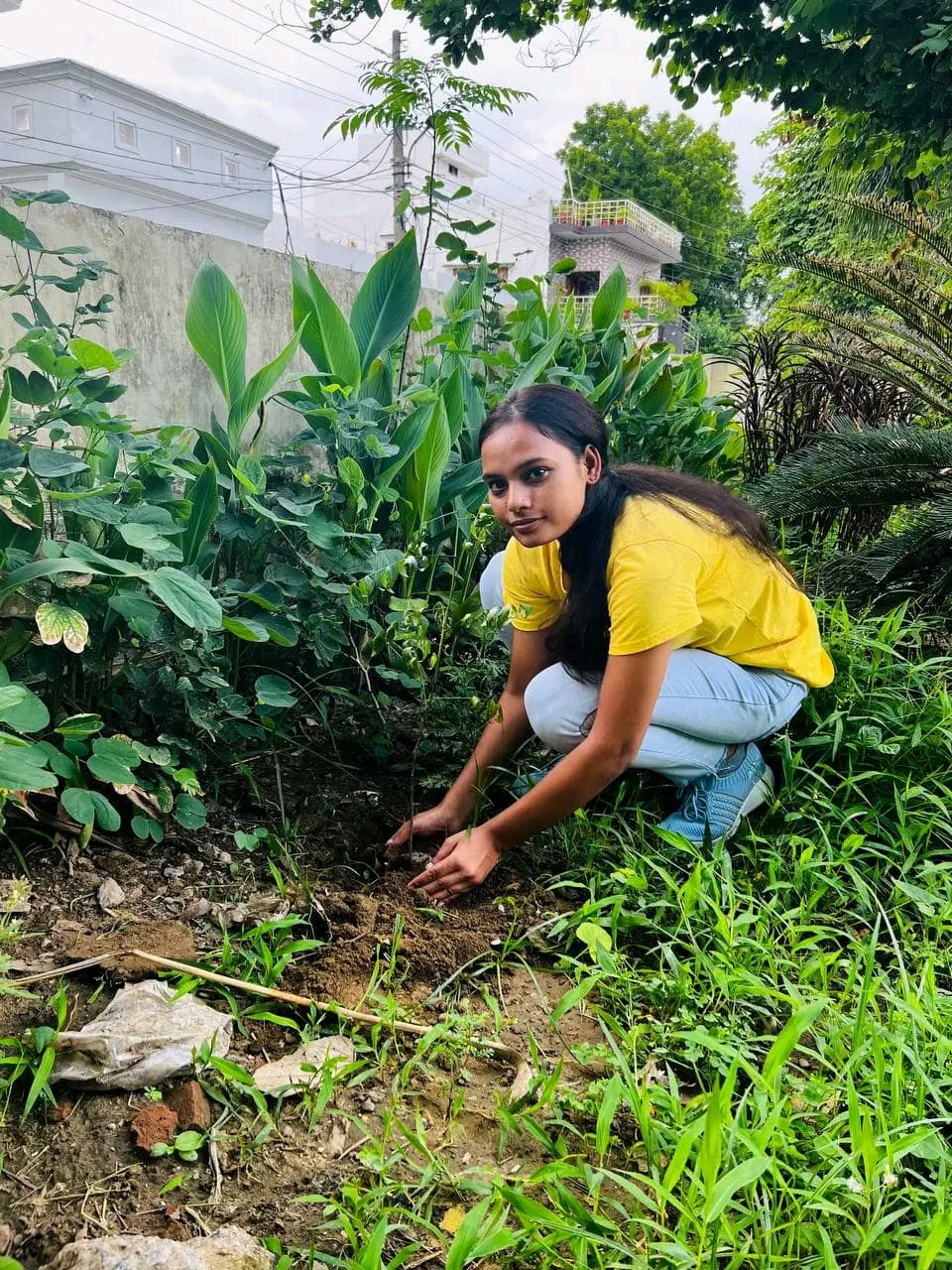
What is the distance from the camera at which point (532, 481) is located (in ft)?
4.97

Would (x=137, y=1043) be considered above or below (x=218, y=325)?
below

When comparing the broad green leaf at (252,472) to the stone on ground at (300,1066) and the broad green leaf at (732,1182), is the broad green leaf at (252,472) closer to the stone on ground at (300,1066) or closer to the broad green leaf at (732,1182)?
the stone on ground at (300,1066)

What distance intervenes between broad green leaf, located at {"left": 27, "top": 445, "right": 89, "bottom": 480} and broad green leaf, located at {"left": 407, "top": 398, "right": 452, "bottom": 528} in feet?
2.35

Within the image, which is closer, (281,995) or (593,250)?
(281,995)

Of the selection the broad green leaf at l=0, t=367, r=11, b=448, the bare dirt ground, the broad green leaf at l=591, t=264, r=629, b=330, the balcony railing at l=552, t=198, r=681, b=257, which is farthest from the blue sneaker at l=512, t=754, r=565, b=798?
the balcony railing at l=552, t=198, r=681, b=257

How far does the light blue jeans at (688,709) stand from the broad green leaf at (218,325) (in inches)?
32.6

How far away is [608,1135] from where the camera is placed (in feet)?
3.56

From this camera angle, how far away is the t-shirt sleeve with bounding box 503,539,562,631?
1776 mm

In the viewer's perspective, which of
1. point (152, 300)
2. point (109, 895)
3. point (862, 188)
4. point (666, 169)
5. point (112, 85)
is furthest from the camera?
point (666, 169)

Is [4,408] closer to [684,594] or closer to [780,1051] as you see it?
[684,594]

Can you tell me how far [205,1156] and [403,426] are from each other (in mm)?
1333

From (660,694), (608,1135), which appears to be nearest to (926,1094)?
(608,1135)

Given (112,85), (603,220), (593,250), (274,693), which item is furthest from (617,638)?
(593,250)

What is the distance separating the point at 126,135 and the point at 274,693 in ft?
37.7
